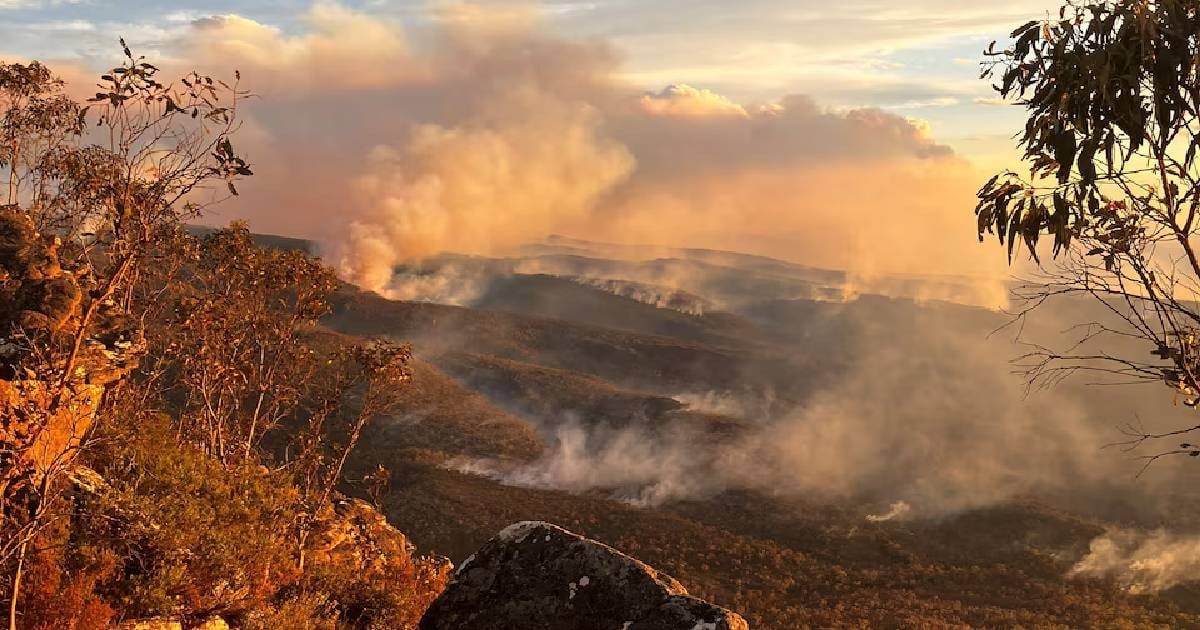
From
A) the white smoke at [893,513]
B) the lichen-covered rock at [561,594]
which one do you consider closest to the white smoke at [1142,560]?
the white smoke at [893,513]

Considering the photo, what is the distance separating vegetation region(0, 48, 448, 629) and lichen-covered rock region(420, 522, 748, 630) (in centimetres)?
391

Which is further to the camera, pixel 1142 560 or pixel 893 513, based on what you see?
pixel 893 513

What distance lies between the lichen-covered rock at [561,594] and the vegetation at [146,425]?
154 inches

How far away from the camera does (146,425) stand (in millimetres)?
15055

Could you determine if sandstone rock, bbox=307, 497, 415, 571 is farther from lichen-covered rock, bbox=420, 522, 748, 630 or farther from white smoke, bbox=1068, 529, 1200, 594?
white smoke, bbox=1068, 529, 1200, 594

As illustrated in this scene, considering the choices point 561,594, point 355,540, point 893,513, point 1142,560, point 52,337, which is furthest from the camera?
Result: point 893,513

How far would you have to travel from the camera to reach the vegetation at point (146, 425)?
8375 millimetres

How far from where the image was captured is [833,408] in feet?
350

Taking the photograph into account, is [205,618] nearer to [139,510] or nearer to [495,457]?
[139,510]

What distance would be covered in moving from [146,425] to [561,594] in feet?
37.2

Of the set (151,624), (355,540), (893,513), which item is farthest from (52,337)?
(893,513)

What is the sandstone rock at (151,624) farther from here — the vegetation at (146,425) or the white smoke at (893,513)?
the white smoke at (893,513)

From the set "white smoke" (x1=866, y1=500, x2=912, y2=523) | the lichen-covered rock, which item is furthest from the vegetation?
"white smoke" (x1=866, y1=500, x2=912, y2=523)

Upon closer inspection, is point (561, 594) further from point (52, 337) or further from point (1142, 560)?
point (1142, 560)
